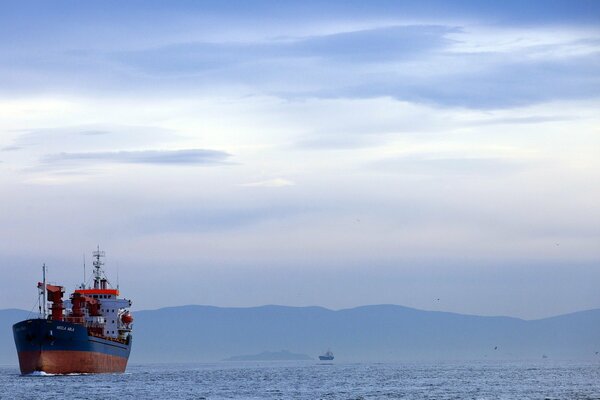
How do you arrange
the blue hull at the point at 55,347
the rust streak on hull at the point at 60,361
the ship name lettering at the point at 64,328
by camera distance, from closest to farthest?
the ship name lettering at the point at 64,328, the blue hull at the point at 55,347, the rust streak on hull at the point at 60,361

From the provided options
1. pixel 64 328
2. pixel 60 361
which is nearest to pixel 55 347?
pixel 60 361

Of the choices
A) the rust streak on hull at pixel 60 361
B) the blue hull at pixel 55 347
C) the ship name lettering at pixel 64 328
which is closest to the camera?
the ship name lettering at pixel 64 328

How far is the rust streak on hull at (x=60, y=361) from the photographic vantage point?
133m

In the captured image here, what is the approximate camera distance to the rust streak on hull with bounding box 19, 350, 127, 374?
133 m

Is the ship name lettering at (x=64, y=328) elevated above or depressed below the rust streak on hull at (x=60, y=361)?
above

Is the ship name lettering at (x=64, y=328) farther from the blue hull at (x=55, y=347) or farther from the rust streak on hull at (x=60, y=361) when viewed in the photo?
the rust streak on hull at (x=60, y=361)

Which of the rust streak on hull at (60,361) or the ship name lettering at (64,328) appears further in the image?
the rust streak on hull at (60,361)

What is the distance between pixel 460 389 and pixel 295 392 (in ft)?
57.6

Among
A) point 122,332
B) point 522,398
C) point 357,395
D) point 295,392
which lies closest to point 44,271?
A: point 122,332

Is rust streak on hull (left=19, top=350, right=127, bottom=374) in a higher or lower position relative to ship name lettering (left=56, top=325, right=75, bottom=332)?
lower

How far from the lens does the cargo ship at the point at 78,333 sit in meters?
132

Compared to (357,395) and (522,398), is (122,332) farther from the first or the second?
(522,398)

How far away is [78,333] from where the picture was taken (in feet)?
438

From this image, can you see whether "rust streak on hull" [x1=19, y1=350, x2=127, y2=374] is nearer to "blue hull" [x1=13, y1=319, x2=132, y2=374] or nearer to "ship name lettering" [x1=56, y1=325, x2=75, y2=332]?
"blue hull" [x1=13, y1=319, x2=132, y2=374]
